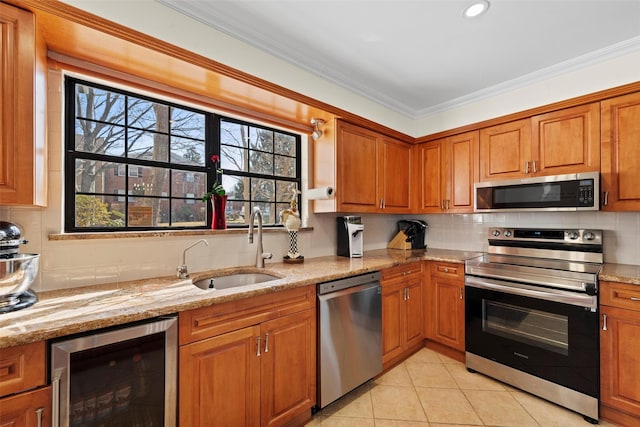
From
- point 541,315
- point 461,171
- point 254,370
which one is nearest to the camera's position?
point 254,370

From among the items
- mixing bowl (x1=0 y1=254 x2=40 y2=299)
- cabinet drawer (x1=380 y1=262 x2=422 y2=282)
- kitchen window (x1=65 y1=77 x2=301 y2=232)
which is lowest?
cabinet drawer (x1=380 y1=262 x2=422 y2=282)

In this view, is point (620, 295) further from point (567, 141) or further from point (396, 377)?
point (396, 377)

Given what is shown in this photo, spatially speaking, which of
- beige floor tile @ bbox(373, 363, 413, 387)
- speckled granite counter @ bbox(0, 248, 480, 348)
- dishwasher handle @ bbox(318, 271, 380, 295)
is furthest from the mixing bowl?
beige floor tile @ bbox(373, 363, 413, 387)

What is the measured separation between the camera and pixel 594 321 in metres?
1.85

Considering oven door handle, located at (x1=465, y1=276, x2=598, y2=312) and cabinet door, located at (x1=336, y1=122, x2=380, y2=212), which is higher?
cabinet door, located at (x1=336, y1=122, x2=380, y2=212)

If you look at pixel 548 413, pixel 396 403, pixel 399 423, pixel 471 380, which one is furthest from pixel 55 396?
pixel 548 413

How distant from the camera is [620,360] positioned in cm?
179

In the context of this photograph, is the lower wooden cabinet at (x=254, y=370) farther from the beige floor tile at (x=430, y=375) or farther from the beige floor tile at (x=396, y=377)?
the beige floor tile at (x=430, y=375)

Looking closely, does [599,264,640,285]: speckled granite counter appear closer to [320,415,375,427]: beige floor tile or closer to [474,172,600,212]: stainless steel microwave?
[474,172,600,212]: stainless steel microwave

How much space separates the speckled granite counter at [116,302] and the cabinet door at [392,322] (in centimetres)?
54

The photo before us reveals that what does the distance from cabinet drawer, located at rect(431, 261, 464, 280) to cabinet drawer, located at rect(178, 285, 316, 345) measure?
1.44 metres

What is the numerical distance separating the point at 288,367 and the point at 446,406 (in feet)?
3.91

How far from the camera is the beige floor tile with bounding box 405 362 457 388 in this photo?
2.26 metres

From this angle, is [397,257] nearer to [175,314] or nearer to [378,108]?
[378,108]
